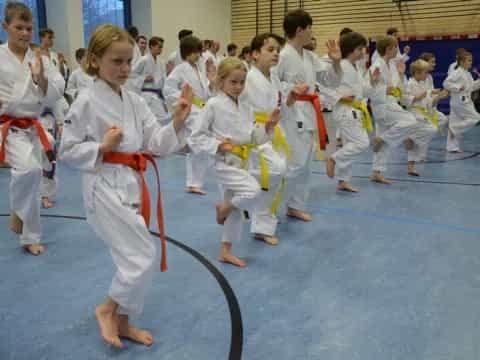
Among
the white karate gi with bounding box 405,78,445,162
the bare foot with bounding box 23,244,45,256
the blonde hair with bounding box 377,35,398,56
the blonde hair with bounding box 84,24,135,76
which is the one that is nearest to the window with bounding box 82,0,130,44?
the blonde hair with bounding box 377,35,398,56

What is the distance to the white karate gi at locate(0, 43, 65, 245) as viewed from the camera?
3.19 metres

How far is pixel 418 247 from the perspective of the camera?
3488mm

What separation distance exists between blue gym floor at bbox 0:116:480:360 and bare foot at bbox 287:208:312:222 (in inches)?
3.4

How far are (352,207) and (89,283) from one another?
2.71 metres

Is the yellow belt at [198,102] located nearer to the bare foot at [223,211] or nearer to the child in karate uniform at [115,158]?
the bare foot at [223,211]

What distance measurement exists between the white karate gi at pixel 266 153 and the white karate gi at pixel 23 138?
1479 millimetres

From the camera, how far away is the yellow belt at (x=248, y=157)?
3117 millimetres

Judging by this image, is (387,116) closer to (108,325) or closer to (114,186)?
(114,186)

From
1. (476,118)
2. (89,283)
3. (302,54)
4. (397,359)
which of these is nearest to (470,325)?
(397,359)

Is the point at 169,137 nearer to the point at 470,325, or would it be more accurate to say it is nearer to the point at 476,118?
the point at 470,325

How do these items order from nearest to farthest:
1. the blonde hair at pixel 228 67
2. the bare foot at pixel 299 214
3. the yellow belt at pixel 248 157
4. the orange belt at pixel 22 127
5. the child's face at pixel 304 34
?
the blonde hair at pixel 228 67, the yellow belt at pixel 248 157, the orange belt at pixel 22 127, the child's face at pixel 304 34, the bare foot at pixel 299 214

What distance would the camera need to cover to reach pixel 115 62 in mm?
2049

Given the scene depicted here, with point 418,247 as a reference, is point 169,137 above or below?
above

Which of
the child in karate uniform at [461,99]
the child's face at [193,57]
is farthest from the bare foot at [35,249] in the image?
the child in karate uniform at [461,99]
